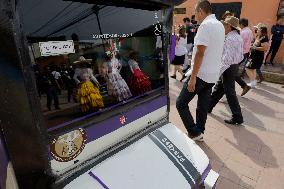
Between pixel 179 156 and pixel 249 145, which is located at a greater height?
pixel 179 156

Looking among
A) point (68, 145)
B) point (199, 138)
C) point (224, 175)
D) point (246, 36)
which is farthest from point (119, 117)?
point (246, 36)

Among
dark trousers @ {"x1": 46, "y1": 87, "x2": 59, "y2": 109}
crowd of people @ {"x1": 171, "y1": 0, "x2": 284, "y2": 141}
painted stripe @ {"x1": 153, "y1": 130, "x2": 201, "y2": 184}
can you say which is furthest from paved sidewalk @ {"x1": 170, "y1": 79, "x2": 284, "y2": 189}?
dark trousers @ {"x1": 46, "y1": 87, "x2": 59, "y2": 109}

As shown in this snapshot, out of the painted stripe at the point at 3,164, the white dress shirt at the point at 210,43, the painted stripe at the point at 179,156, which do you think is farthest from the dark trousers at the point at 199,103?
the painted stripe at the point at 3,164

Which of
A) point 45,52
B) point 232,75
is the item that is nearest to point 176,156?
point 45,52

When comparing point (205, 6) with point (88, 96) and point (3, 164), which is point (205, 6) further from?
point (3, 164)

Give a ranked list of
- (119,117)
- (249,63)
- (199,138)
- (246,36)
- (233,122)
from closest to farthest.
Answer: (119,117)
(199,138)
(233,122)
(246,36)
(249,63)

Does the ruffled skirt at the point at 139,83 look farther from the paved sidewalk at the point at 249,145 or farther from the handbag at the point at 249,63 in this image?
the handbag at the point at 249,63

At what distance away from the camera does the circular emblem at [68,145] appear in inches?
57.3

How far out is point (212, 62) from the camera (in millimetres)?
3162

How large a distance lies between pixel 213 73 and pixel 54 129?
7.57 feet

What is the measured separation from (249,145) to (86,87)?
3028 mm

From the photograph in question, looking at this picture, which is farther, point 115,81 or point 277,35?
point 277,35

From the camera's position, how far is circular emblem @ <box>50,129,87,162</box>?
1.45m

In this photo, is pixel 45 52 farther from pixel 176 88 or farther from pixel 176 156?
pixel 176 88
